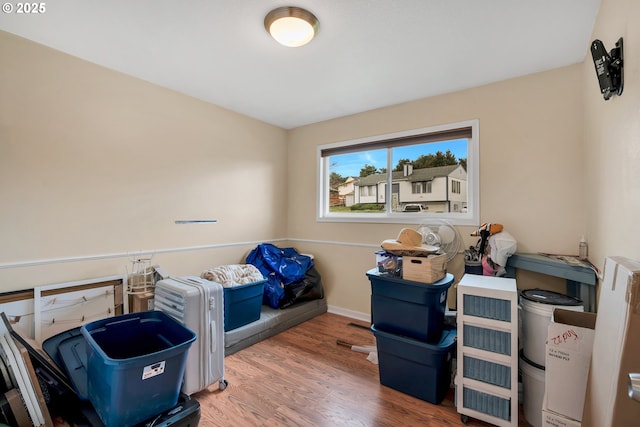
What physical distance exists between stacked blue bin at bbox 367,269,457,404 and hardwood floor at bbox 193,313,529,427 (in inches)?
4.1

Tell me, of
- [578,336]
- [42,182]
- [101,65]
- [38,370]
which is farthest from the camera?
[101,65]

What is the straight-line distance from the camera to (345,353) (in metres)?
2.54

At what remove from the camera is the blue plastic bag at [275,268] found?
3.13 metres

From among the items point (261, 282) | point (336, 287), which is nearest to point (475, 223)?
point (336, 287)

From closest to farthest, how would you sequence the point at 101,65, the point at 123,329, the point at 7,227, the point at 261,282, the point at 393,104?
the point at 123,329 < the point at 7,227 < the point at 101,65 < the point at 261,282 < the point at 393,104

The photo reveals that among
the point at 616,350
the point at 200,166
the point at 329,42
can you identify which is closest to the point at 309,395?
the point at 616,350

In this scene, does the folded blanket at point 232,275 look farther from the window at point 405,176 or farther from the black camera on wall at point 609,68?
the black camera on wall at point 609,68

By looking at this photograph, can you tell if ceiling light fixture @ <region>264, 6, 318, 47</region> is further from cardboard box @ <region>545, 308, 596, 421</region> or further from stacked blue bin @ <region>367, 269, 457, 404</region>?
cardboard box @ <region>545, 308, 596, 421</region>

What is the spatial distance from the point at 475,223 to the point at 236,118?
2849 mm

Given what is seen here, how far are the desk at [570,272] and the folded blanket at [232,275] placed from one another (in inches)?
89.5

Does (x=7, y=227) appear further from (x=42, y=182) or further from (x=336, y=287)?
(x=336, y=287)

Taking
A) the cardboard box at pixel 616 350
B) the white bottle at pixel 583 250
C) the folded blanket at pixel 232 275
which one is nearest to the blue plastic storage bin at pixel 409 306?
the cardboard box at pixel 616 350

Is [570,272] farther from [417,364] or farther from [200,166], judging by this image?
[200,166]

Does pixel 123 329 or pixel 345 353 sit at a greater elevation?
pixel 123 329
